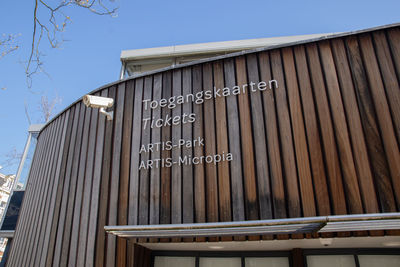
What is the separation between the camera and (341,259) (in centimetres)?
469

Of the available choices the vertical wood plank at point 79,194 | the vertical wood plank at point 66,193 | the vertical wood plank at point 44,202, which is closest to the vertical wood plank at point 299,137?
the vertical wood plank at point 79,194

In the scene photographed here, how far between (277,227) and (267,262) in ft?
6.24

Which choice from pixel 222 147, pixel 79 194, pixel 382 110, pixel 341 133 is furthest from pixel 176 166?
pixel 382 110

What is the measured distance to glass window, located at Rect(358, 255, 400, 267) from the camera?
447 cm

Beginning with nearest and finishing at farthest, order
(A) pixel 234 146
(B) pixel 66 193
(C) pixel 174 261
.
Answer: (A) pixel 234 146 < (C) pixel 174 261 < (B) pixel 66 193

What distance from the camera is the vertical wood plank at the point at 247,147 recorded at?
417 cm

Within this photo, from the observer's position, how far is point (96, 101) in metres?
5.29

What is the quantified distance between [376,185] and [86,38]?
5.49m

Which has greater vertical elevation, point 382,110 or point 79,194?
point 382,110

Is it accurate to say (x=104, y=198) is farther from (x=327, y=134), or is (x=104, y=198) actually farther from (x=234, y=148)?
(x=327, y=134)

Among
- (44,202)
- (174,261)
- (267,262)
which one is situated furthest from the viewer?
(44,202)

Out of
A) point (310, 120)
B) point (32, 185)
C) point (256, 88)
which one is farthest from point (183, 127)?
point (32, 185)

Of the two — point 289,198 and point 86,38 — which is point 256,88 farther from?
point 86,38

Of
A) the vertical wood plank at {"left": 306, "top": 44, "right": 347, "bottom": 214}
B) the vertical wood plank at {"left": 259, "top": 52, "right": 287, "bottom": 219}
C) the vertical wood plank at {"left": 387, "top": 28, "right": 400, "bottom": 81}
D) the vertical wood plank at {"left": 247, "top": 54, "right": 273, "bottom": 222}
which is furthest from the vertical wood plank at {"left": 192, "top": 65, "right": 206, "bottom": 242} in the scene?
the vertical wood plank at {"left": 387, "top": 28, "right": 400, "bottom": 81}
